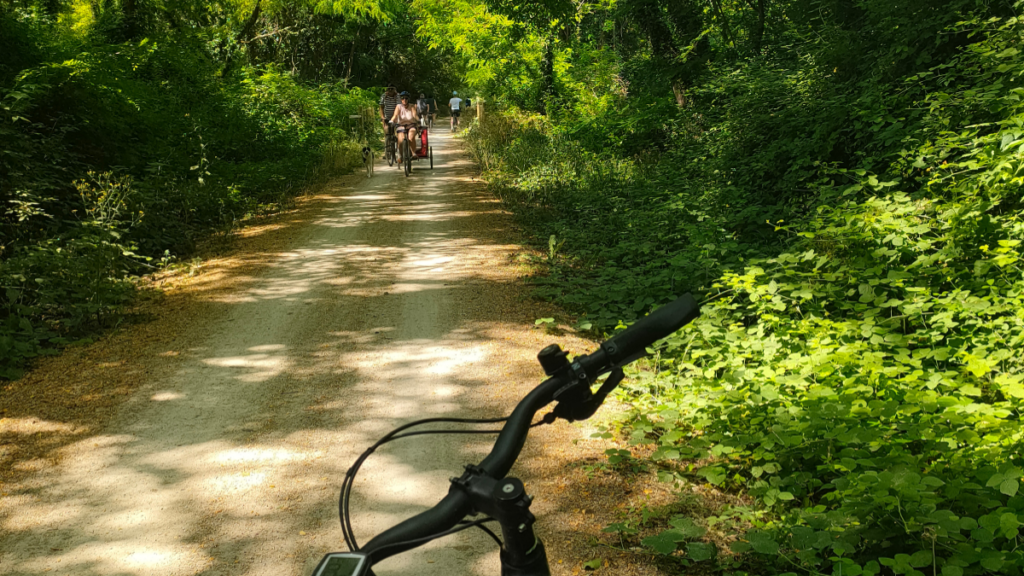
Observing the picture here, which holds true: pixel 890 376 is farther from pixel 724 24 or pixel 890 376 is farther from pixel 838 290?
pixel 724 24

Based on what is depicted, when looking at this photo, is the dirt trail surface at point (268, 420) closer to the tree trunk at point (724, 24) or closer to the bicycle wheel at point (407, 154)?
the tree trunk at point (724, 24)

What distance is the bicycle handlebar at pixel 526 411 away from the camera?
134cm

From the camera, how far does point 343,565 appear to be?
1.21m

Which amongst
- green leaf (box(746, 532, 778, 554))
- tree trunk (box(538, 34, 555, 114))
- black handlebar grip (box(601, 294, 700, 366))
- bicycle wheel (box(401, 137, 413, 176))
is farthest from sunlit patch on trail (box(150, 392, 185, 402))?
tree trunk (box(538, 34, 555, 114))

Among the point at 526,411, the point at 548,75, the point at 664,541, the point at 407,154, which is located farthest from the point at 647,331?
the point at 548,75

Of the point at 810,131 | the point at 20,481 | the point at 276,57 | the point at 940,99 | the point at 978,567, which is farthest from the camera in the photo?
the point at 276,57

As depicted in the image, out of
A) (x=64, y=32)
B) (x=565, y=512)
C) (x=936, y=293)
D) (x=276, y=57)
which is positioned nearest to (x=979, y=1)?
(x=936, y=293)

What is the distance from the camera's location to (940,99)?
6906mm

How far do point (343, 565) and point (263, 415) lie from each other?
4.44 m

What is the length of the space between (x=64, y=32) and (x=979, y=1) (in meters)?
13.0

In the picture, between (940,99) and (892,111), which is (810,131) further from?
(940,99)

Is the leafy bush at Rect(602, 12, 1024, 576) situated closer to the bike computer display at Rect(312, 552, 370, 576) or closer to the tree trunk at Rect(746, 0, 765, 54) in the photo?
the bike computer display at Rect(312, 552, 370, 576)

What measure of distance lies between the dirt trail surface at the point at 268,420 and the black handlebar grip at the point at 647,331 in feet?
8.01

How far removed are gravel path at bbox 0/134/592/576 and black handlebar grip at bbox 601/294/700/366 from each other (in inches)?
98.9
